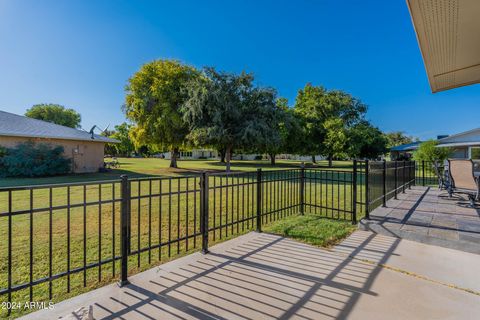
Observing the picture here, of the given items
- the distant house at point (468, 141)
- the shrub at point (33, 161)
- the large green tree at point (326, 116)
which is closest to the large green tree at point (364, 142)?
the large green tree at point (326, 116)

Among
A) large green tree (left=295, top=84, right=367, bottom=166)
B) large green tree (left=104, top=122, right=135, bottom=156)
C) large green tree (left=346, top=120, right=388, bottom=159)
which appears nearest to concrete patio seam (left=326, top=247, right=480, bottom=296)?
large green tree (left=295, top=84, right=367, bottom=166)

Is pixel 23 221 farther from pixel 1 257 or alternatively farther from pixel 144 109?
pixel 144 109

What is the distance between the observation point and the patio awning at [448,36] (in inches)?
115

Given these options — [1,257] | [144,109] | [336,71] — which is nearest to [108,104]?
[144,109]

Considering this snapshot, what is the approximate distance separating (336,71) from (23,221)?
22921mm

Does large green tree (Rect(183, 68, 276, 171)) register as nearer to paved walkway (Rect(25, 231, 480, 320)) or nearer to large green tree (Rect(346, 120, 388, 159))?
large green tree (Rect(346, 120, 388, 159))

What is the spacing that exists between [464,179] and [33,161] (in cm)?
1891

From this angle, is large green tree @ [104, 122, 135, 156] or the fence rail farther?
large green tree @ [104, 122, 135, 156]

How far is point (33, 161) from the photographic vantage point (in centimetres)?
1384

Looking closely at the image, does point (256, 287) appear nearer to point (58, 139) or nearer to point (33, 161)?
point (33, 161)

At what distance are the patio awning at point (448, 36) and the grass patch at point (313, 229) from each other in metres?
3.36

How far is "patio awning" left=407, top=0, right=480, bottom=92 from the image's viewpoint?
9.62ft

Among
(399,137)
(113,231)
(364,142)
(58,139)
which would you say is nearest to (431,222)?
(113,231)

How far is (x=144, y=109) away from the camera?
737 inches
